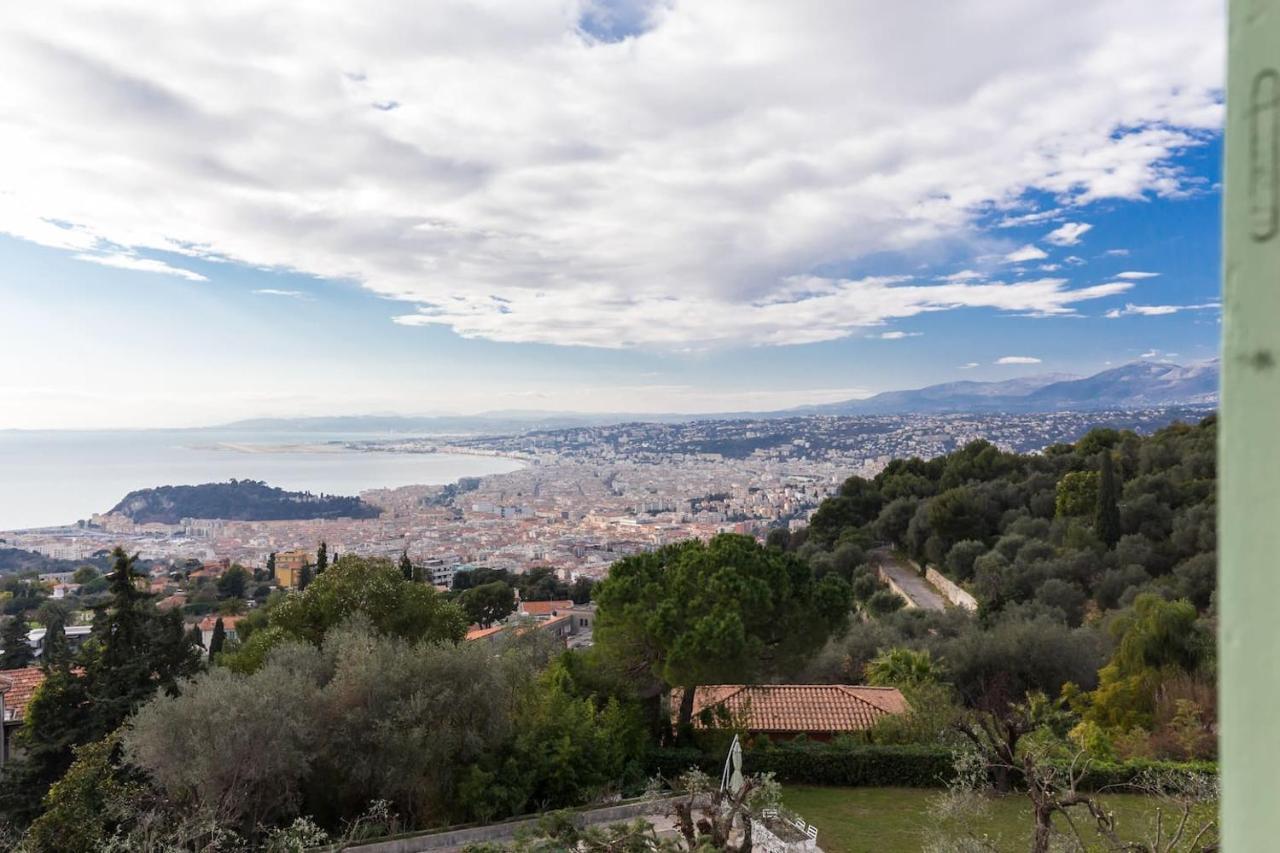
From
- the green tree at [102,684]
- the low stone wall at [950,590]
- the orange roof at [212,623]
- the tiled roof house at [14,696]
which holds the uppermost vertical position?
the green tree at [102,684]

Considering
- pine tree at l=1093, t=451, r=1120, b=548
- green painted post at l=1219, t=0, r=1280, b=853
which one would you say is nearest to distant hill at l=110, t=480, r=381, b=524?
pine tree at l=1093, t=451, r=1120, b=548

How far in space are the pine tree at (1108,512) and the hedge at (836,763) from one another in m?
14.1

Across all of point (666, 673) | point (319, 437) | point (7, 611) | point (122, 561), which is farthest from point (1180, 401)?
point (319, 437)

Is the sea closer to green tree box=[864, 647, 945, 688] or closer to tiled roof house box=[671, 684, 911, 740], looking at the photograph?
tiled roof house box=[671, 684, 911, 740]

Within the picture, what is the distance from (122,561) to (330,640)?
14.0 ft

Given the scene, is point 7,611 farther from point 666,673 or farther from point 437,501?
point 437,501

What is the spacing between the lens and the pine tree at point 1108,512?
74.0 feet

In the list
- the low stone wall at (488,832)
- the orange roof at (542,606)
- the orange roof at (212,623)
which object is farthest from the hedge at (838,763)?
the orange roof at (212,623)

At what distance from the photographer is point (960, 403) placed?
111m

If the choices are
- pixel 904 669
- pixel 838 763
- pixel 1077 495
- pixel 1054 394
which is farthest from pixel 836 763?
pixel 1054 394

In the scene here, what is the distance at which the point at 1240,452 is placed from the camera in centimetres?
52

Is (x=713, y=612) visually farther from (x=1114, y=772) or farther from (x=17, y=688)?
(x=17, y=688)

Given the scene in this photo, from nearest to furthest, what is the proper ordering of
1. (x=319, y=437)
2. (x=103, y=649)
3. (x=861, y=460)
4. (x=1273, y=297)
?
(x=1273, y=297) → (x=103, y=649) → (x=861, y=460) → (x=319, y=437)

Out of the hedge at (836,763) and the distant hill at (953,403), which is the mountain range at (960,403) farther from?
the hedge at (836,763)
